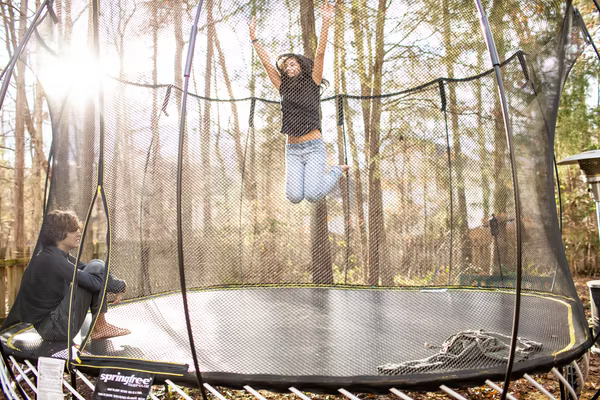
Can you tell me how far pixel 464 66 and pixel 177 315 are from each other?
6.13 feet

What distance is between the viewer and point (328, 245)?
6.18ft

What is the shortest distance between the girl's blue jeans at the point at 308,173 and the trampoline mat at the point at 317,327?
2.09 ft

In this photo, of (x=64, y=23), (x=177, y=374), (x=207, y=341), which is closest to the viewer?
(x=177, y=374)

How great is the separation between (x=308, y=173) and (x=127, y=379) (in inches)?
43.6

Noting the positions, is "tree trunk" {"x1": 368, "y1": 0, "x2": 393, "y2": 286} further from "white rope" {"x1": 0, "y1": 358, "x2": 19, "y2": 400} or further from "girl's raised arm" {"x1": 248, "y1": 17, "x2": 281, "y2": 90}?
"white rope" {"x1": 0, "y1": 358, "x2": 19, "y2": 400}

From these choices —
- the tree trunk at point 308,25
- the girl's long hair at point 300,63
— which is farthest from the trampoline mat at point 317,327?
the tree trunk at point 308,25

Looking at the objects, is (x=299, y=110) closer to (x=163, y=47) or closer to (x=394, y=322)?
(x=163, y=47)

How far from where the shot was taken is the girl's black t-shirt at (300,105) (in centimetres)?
180

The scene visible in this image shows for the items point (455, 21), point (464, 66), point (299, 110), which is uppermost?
point (455, 21)

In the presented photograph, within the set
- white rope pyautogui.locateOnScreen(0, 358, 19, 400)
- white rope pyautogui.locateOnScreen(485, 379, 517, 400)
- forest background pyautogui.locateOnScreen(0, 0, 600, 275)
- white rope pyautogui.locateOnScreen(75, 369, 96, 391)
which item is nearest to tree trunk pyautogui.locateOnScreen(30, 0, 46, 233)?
forest background pyautogui.locateOnScreen(0, 0, 600, 275)

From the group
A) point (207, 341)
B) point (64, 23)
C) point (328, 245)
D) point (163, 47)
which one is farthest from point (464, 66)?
point (64, 23)

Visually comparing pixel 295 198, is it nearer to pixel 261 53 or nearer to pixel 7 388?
pixel 261 53

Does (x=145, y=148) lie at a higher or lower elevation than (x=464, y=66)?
lower

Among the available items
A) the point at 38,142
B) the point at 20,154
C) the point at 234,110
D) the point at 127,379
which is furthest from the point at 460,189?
the point at 38,142
